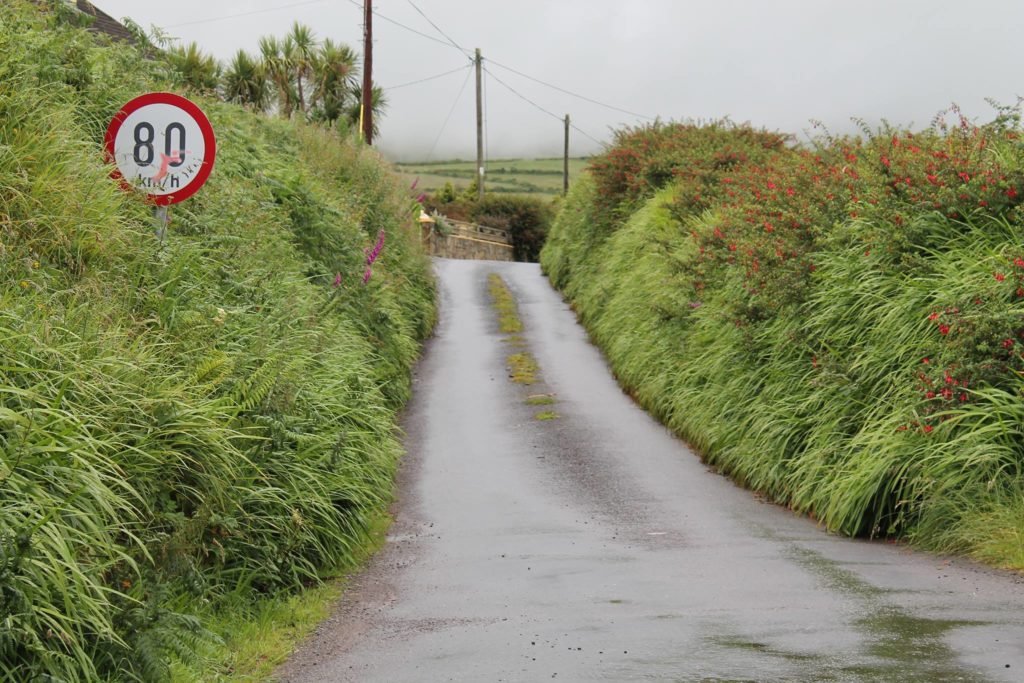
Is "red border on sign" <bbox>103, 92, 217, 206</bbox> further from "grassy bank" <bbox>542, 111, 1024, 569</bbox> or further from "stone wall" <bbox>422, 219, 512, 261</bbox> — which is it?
"stone wall" <bbox>422, 219, 512, 261</bbox>

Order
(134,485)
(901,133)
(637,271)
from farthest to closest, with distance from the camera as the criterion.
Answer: (637,271) < (901,133) < (134,485)

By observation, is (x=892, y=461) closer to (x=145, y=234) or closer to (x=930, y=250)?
(x=930, y=250)

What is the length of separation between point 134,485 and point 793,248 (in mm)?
8244

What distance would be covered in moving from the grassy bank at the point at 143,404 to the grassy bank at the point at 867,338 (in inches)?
158

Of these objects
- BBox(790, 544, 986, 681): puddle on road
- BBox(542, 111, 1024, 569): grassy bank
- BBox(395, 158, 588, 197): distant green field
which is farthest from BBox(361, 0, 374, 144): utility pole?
BBox(395, 158, 588, 197): distant green field

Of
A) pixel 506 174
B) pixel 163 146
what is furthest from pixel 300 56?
pixel 506 174

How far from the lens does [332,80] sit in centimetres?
4919

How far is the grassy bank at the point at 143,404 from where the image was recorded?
203 inches

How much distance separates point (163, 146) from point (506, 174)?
12793 cm

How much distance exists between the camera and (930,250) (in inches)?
402

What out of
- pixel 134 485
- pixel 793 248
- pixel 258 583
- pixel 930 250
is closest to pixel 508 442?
pixel 793 248

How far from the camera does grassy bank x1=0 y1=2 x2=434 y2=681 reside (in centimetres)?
516

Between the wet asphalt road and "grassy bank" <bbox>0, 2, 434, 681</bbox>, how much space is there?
0.76 m

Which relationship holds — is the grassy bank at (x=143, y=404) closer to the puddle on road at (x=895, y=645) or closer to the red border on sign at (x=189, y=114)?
the red border on sign at (x=189, y=114)
